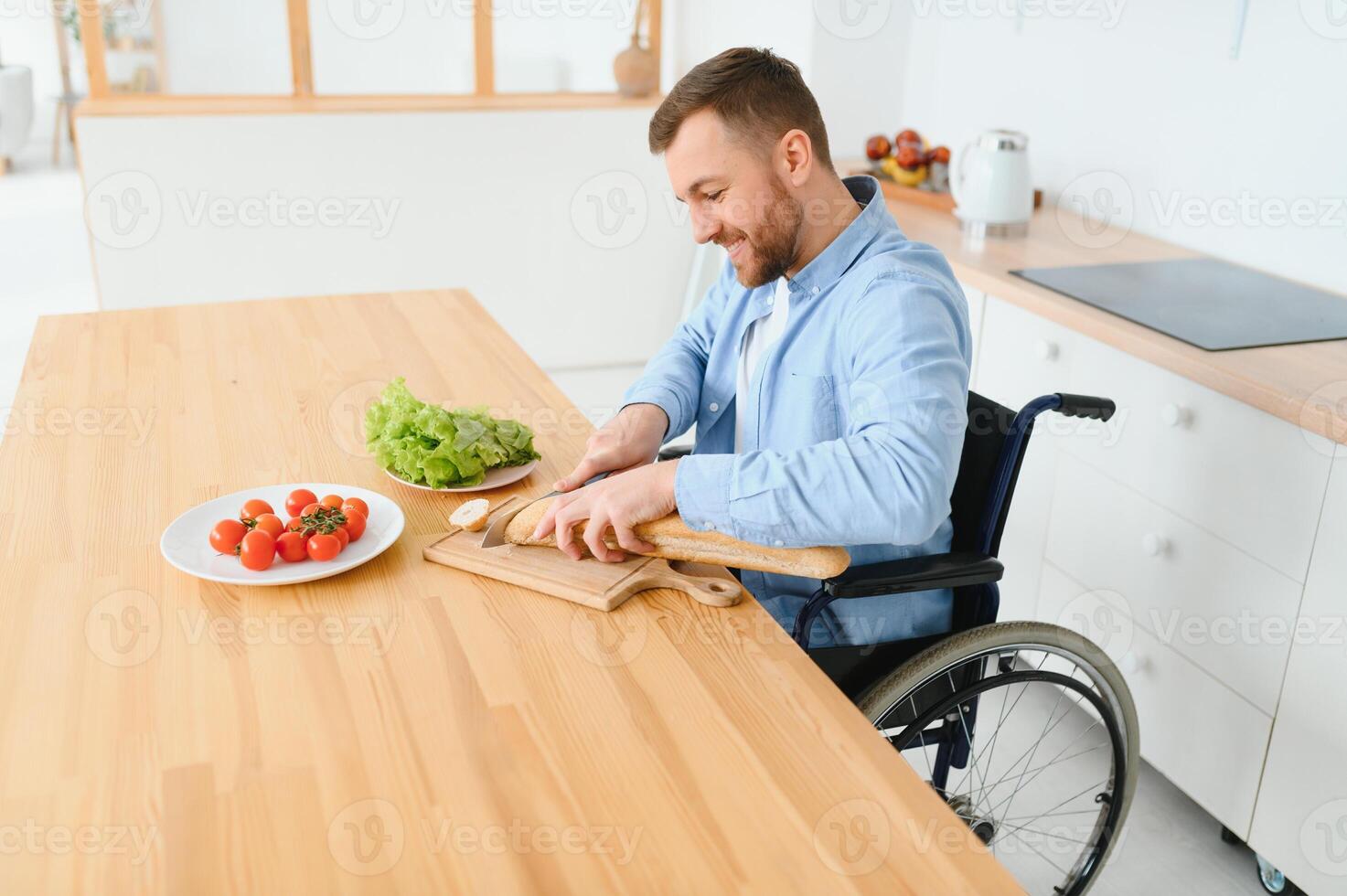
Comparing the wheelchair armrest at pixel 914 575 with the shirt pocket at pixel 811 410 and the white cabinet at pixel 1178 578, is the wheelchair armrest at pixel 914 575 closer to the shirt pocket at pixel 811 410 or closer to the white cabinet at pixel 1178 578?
the shirt pocket at pixel 811 410

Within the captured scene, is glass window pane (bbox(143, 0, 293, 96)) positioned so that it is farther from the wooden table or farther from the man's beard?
the man's beard

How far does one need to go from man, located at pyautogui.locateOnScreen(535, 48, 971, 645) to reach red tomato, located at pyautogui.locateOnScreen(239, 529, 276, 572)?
32 cm

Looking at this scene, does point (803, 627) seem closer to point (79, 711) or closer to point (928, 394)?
point (928, 394)

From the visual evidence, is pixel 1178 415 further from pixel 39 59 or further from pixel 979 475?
pixel 39 59

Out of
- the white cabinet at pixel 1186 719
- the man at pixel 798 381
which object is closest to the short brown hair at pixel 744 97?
the man at pixel 798 381

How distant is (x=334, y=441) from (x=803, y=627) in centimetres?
79

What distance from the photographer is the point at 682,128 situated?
154 cm

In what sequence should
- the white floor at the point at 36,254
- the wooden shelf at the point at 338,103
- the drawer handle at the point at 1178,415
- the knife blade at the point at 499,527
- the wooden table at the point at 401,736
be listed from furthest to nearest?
the white floor at the point at 36,254, the wooden shelf at the point at 338,103, the drawer handle at the point at 1178,415, the knife blade at the point at 499,527, the wooden table at the point at 401,736

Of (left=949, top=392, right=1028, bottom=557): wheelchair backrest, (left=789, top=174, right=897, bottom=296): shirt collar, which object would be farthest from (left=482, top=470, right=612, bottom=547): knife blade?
(left=949, top=392, right=1028, bottom=557): wheelchair backrest

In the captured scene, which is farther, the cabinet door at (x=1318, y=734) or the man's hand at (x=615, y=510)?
the cabinet door at (x=1318, y=734)

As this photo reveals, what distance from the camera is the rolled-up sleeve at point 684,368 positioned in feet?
6.06

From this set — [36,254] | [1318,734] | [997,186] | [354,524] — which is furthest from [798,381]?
[36,254]

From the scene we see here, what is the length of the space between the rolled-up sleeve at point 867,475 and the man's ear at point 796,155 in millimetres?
269

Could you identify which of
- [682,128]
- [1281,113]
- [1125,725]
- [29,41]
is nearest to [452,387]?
[682,128]
